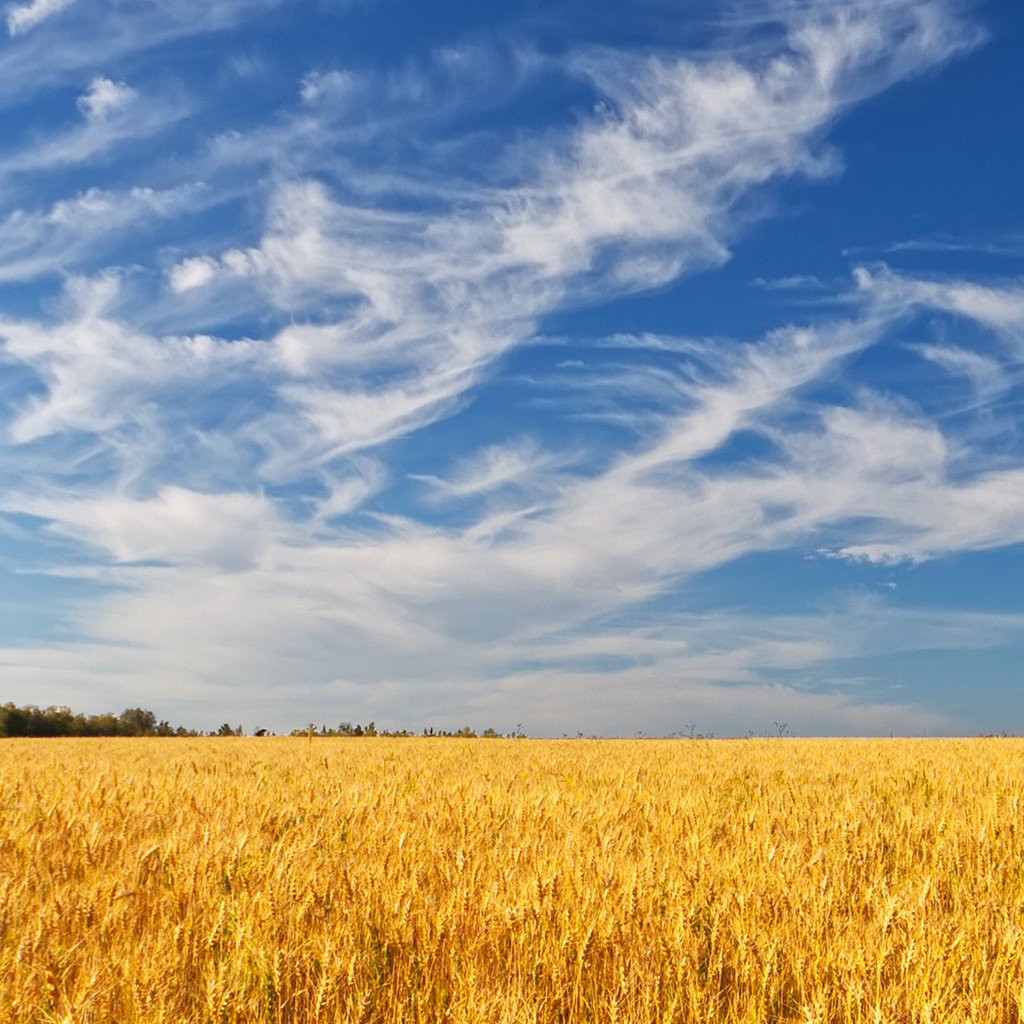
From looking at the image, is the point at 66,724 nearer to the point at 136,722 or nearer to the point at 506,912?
the point at 136,722

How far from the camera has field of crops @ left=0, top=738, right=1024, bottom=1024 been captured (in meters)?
3.16

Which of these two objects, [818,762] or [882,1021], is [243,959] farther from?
[818,762]

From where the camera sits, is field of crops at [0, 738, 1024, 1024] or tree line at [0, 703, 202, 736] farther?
tree line at [0, 703, 202, 736]

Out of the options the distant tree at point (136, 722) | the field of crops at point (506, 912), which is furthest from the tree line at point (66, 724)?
the field of crops at point (506, 912)

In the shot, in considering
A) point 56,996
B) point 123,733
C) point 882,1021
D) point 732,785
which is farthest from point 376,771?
point 123,733

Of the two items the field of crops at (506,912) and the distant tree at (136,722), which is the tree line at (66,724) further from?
the field of crops at (506,912)

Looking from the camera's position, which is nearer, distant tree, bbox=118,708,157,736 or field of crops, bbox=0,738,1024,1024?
field of crops, bbox=0,738,1024,1024

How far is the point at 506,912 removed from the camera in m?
3.71

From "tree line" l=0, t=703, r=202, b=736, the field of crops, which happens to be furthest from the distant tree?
the field of crops

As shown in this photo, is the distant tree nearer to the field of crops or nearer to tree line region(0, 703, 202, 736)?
tree line region(0, 703, 202, 736)

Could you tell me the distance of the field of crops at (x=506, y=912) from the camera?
10.4 ft

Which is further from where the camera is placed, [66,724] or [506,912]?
[66,724]

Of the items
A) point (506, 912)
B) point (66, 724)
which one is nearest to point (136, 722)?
point (66, 724)

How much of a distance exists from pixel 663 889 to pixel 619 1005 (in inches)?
49.0
